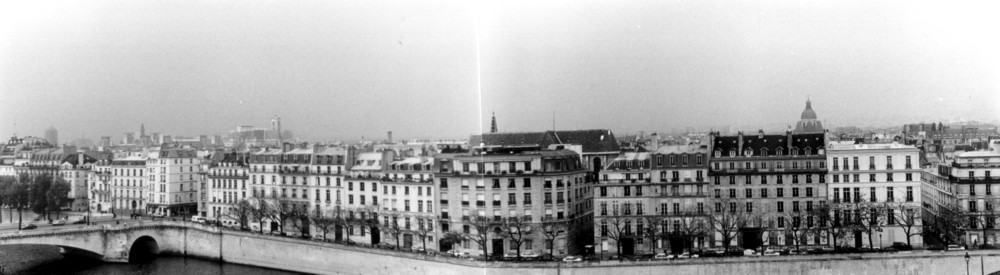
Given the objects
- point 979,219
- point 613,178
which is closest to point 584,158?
point 613,178

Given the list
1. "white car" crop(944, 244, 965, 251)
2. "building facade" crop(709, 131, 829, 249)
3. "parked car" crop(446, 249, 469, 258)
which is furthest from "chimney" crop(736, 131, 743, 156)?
"parked car" crop(446, 249, 469, 258)

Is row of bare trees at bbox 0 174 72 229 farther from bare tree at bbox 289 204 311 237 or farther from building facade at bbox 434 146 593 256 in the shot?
building facade at bbox 434 146 593 256

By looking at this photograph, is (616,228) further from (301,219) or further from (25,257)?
(25,257)

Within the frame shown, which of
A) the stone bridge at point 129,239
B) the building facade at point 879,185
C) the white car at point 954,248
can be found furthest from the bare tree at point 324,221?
the white car at point 954,248

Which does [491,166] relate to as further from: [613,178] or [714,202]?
[714,202]

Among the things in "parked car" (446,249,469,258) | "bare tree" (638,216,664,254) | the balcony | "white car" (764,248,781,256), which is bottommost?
"parked car" (446,249,469,258)

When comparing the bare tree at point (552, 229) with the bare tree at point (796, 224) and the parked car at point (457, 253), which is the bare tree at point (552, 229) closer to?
the parked car at point (457, 253)
